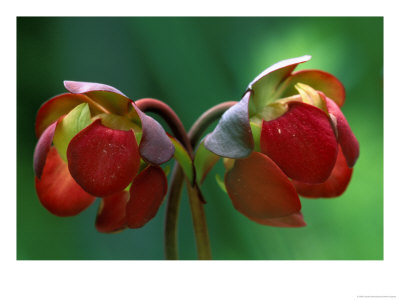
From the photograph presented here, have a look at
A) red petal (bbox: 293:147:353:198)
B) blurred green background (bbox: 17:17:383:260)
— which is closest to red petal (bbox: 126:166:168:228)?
red petal (bbox: 293:147:353:198)

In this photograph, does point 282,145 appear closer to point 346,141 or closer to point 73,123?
point 346,141

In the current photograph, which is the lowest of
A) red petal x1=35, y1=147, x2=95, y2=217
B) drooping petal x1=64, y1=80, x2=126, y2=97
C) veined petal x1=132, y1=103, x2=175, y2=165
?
red petal x1=35, y1=147, x2=95, y2=217

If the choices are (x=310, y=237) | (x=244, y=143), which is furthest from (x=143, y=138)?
(x=310, y=237)

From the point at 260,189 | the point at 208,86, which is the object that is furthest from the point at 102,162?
the point at 208,86

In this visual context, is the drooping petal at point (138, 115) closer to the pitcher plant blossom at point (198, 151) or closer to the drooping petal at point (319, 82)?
the pitcher plant blossom at point (198, 151)

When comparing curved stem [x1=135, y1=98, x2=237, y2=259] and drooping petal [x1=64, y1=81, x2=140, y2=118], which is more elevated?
drooping petal [x1=64, y1=81, x2=140, y2=118]

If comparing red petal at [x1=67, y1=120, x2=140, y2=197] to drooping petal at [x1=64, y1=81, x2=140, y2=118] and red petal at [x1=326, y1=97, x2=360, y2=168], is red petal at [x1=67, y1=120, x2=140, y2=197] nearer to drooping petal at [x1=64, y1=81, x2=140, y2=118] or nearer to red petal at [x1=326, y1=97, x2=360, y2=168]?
drooping petal at [x1=64, y1=81, x2=140, y2=118]

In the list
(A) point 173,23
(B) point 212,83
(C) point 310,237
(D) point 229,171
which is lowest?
(C) point 310,237

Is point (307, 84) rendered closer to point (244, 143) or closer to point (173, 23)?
point (244, 143)
